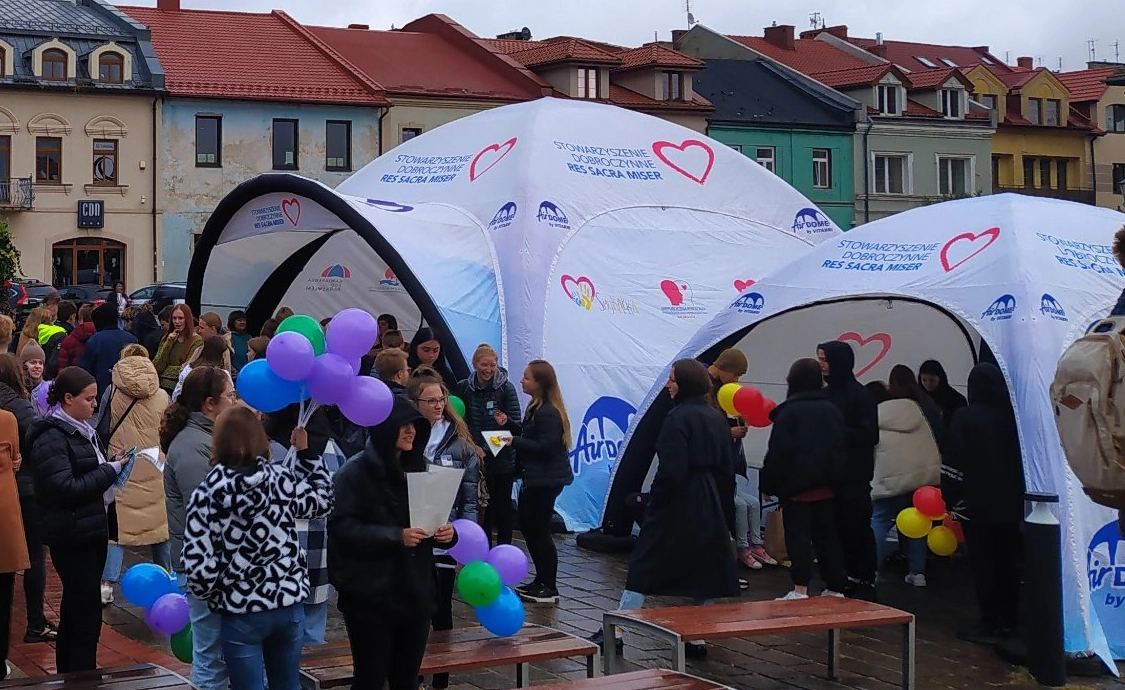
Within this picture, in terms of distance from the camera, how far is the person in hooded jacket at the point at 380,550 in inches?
234

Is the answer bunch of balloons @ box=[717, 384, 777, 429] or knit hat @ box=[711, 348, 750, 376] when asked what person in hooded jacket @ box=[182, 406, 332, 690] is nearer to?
bunch of balloons @ box=[717, 384, 777, 429]

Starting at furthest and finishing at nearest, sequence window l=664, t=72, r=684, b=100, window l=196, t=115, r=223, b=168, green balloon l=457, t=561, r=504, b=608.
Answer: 1. window l=664, t=72, r=684, b=100
2. window l=196, t=115, r=223, b=168
3. green balloon l=457, t=561, r=504, b=608

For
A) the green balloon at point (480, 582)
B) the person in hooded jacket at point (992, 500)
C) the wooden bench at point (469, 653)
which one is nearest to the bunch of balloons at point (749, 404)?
the person in hooded jacket at point (992, 500)

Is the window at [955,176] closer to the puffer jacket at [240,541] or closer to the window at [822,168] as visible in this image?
the window at [822,168]

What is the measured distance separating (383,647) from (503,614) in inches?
36.8

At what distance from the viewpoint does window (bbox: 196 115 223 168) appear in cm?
4281

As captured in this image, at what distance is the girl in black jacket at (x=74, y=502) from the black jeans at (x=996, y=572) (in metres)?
5.30

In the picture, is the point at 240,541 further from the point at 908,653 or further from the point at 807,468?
the point at 807,468

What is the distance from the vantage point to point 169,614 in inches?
262

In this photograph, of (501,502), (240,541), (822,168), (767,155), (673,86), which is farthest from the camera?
(822,168)

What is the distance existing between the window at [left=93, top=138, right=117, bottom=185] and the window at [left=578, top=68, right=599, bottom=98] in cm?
1404

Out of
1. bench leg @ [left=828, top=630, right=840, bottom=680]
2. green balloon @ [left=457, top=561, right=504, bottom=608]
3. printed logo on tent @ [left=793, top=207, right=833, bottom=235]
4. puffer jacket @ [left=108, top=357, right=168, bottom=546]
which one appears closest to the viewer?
green balloon @ [left=457, top=561, right=504, bottom=608]

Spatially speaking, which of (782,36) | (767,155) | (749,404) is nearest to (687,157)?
(749,404)

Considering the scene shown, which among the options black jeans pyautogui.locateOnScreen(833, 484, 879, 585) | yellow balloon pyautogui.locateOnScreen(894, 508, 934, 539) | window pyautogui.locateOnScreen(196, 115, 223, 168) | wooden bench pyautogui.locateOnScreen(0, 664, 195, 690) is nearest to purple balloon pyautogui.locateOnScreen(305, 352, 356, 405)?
wooden bench pyautogui.locateOnScreen(0, 664, 195, 690)
